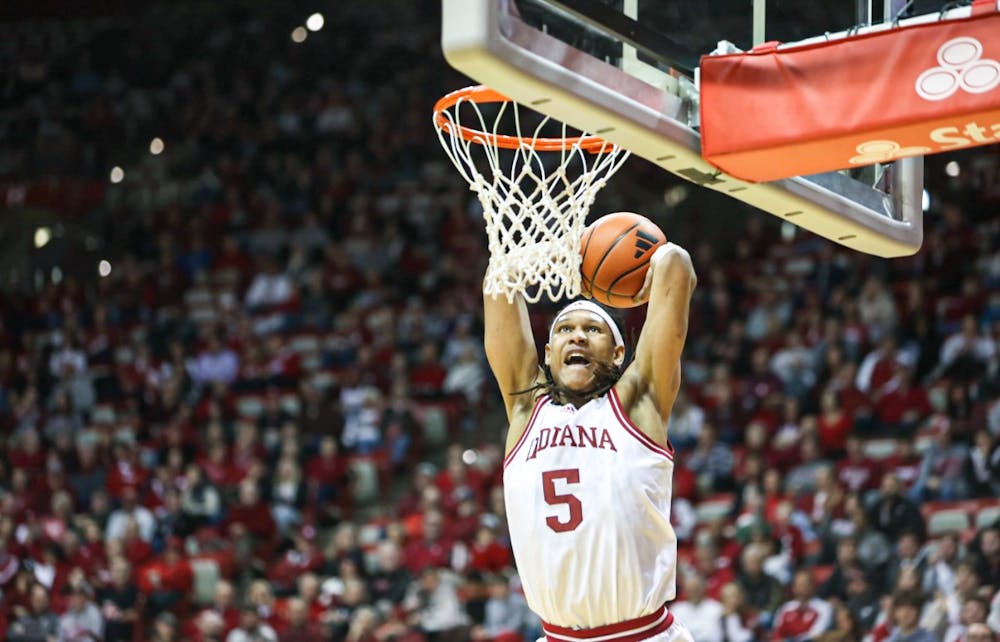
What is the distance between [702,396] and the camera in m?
13.3

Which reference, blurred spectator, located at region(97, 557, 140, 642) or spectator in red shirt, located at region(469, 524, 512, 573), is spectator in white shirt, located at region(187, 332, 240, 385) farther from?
spectator in red shirt, located at region(469, 524, 512, 573)

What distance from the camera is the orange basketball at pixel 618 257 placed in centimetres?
578

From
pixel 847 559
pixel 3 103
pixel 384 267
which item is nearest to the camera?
pixel 847 559

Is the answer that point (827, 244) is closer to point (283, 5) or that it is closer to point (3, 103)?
point (283, 5)

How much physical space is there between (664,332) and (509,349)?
676mm

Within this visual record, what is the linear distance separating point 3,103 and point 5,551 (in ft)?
28.2

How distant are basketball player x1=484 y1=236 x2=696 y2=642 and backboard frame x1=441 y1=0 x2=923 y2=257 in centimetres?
48

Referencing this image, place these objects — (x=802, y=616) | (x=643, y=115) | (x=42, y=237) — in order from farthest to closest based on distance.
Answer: (x=42, y=237)
(x=802, y=616)
(x=643, y=115)

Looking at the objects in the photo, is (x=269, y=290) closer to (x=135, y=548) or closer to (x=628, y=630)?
(x=135, y=548)

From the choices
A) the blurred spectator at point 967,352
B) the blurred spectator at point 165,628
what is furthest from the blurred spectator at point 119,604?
the blurred spectator at point 967,352

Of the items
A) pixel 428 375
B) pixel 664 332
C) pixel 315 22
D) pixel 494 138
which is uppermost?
pixel 315 22

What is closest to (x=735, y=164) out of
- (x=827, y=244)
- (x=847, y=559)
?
(x=847, y=559)

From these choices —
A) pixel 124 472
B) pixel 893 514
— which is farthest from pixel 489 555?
pixel 124 472

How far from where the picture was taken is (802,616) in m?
10.5
